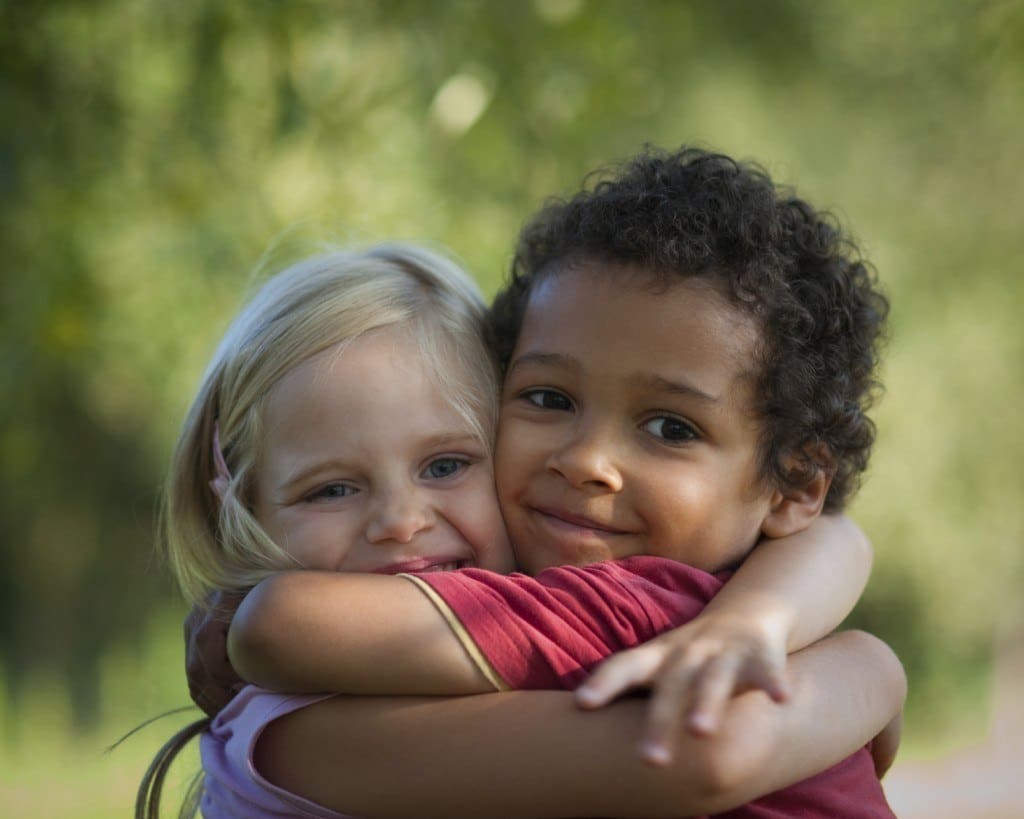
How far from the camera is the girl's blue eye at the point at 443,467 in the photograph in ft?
7.36

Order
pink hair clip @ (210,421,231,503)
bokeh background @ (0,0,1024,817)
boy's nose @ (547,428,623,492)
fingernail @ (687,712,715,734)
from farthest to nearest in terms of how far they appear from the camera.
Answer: bokeh background @ (0,0,1024,817) → pink hair clip @ (210,421,231,503) → boy's nose @ (547,428,623,492) → fingernail @ (687,712,715,734)

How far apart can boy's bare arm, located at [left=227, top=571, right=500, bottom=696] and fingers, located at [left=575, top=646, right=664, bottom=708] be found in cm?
23

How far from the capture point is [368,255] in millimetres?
2559

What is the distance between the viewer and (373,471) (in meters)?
2.16

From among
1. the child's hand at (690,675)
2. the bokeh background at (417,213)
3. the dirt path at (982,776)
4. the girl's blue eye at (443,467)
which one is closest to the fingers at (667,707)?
the child's hand at (690,675)

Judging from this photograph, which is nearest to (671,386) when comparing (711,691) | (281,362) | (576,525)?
(576,525)

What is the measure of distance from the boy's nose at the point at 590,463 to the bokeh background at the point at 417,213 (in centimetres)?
162

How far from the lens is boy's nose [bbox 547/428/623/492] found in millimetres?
2066

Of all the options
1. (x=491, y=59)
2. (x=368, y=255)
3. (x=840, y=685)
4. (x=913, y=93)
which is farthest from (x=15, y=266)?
(x=913, y=93)

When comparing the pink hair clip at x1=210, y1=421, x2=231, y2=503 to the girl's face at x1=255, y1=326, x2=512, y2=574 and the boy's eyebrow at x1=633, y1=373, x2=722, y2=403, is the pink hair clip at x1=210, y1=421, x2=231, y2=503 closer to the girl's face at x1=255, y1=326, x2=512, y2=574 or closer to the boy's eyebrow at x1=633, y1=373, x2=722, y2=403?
the girl's face at x1=255, y1=326, x2=512, y2=574

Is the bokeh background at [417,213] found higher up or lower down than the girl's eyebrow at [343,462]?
higher up

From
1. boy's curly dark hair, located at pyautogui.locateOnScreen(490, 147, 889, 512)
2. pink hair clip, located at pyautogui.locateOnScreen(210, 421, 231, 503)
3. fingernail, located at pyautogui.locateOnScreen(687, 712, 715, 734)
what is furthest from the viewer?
pink hair clip, located at pyautogui.locateOnScreen(210, 421, 231, 503)

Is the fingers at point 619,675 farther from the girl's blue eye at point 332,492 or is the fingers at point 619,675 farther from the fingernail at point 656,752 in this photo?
the girl's blue eye at point 332,492

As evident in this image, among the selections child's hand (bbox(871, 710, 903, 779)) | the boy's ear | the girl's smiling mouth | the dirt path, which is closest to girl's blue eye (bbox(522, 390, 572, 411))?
the girl's smiling mouth
